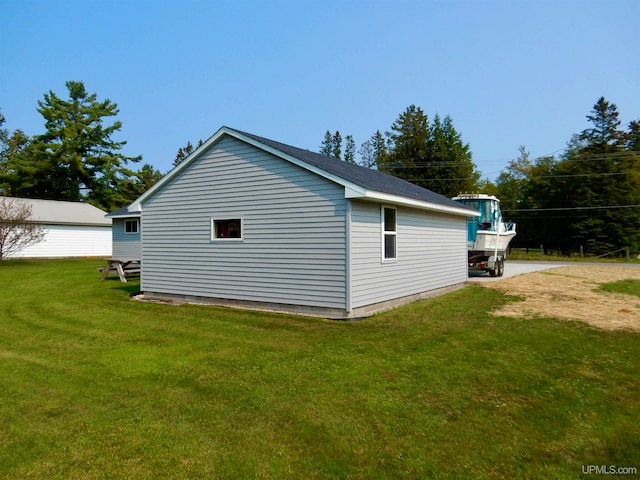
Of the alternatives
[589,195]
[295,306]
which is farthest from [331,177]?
[589,195]

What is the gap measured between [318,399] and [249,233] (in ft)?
19.5

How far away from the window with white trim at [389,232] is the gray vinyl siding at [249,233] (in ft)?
5.16

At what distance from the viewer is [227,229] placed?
1056 centimetres

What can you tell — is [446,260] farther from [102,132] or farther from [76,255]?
[102,132]

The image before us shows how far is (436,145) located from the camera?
150ft

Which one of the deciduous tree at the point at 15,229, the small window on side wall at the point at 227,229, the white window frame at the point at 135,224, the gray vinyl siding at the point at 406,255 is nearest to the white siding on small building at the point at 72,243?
the deciduous tree at the point at 15,229

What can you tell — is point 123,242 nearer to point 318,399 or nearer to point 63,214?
point 63,214

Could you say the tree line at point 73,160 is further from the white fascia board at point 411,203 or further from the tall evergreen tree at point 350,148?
the white fascia board at point 411,203

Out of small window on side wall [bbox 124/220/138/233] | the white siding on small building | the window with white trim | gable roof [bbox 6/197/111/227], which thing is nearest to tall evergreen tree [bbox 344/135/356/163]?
gable roof [bbox 6/197/111/227]

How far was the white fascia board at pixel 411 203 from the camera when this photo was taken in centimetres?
855

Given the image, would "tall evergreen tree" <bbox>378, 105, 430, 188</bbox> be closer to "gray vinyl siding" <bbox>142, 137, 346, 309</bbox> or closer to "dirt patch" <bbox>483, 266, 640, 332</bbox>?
"dirt patch" <bbox>483, 266, 640, 332</bbox>

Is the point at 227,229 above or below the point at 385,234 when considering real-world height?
above

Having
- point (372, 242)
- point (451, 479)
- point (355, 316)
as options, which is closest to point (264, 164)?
point (372, 242)

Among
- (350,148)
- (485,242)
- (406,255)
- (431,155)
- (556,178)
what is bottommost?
(406,255)
